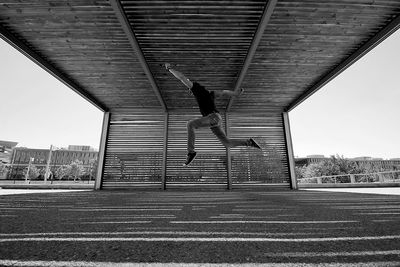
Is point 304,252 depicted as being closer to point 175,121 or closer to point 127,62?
point 127,62

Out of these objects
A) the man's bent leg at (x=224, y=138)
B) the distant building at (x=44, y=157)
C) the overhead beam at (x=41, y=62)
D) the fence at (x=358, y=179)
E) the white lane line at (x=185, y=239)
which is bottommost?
the white lane line at (x=185, y=239)

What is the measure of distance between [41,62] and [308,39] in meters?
8.55

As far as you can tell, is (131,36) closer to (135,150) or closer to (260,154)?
(135,150)

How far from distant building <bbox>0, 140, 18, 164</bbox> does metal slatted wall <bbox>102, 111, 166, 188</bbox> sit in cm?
10609

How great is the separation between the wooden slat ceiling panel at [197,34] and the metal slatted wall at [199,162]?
3139 millimetres

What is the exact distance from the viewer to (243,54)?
22.8ft

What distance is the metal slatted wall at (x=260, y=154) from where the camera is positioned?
1042 centimetres

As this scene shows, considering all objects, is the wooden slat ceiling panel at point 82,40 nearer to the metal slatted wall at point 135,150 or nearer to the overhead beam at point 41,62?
the overhead beam at point 41,62

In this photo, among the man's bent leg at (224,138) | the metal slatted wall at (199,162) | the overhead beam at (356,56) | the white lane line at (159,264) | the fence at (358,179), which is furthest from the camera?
the fence at (358,179)

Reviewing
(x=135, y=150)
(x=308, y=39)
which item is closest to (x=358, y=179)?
(x=308, y=39)

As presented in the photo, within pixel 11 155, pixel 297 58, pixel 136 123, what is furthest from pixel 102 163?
pixel 11 155

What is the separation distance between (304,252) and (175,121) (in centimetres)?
978

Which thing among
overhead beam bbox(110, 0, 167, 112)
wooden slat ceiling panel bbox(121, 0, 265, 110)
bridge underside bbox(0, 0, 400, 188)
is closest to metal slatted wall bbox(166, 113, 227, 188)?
bridge underside bbox(0, 0, 400, 188)

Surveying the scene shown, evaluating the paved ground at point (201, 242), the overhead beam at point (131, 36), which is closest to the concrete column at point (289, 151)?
the overhead beam at point (131, 36)
